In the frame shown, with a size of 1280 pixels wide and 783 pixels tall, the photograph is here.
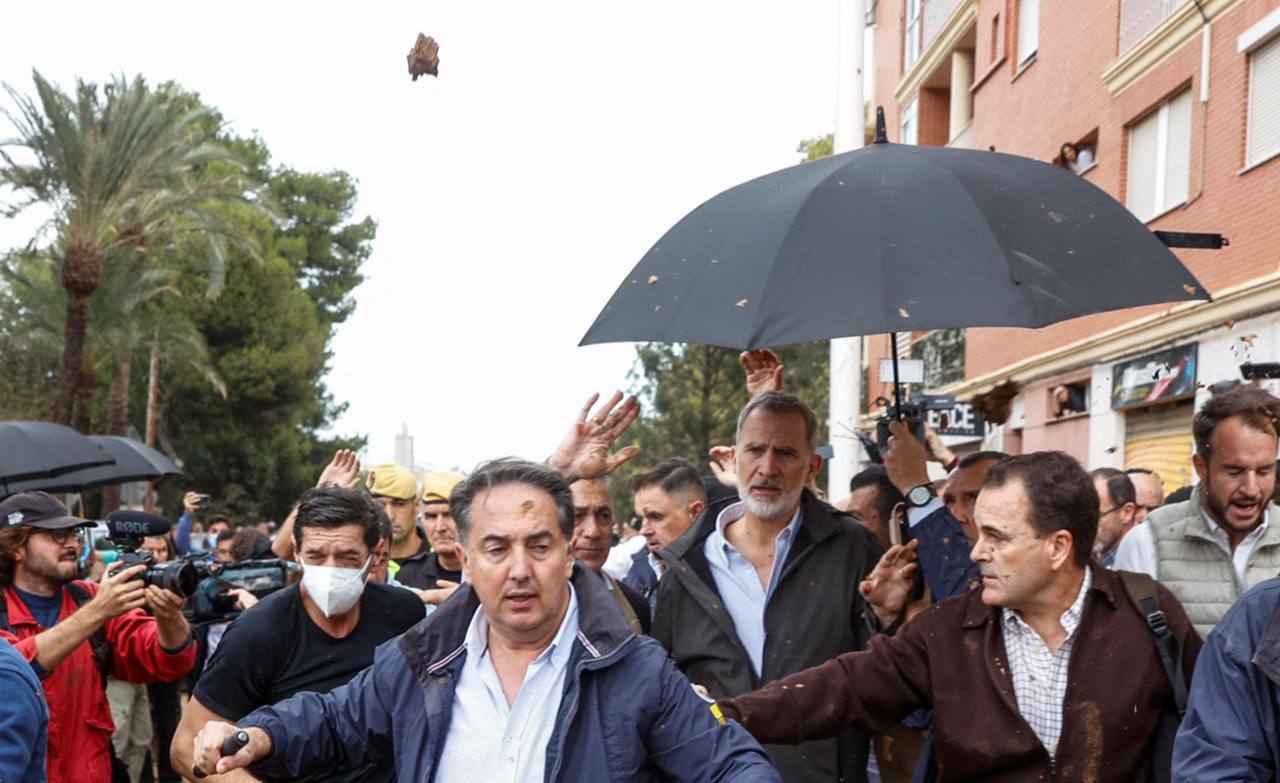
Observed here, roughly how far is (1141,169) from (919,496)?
43.1 ft

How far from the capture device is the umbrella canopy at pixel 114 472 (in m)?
9.80

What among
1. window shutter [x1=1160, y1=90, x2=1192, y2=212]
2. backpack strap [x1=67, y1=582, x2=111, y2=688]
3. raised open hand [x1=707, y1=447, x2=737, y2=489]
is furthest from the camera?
window shutter [x1=1160, y1=90, x2=1192, y2=212]

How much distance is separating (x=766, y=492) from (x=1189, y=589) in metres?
1.37

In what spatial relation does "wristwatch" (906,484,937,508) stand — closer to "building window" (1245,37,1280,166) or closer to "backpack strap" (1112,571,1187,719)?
"backpack strap" (1112,571,1187,719)

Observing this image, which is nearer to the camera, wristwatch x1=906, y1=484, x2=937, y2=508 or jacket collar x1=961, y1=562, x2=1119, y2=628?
jacket collar x1=961, y1=562, x2=1119, y2=628

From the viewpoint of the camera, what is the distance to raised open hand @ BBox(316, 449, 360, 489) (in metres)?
5.61

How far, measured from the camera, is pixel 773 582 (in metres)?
4.68

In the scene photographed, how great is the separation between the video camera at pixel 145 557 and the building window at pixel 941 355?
20.0 metres

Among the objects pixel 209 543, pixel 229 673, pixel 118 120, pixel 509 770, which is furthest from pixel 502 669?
pixel 118 120

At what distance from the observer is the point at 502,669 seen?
10.8 feet

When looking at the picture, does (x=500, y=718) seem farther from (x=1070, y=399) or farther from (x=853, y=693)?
(x=1070, y=399)

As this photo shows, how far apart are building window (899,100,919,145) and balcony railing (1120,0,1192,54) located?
10.4 metres

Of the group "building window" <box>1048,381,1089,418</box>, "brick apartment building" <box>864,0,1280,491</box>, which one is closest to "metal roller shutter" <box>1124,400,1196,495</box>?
"brick apartment building" <box>864,0,1280,491</box>

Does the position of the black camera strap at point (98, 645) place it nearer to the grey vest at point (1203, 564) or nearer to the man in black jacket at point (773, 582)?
the man in black jacket at point (773, 582)
